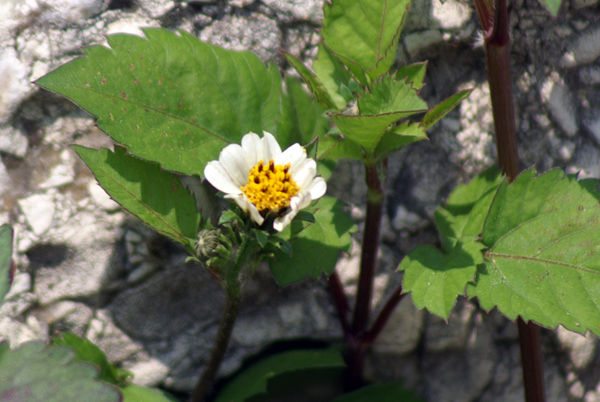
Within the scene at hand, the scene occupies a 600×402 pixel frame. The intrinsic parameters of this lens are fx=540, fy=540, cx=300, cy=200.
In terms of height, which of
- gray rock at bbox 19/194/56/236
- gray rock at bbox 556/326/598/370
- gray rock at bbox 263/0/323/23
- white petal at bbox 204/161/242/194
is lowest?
gray rock at bbox 556/326/598/370

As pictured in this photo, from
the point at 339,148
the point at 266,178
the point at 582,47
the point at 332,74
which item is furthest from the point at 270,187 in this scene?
the point at 582,47

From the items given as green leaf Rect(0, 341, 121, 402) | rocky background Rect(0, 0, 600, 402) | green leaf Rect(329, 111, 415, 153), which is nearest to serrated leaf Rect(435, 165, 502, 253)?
rocky background Rect(0, 0, 600, 402)

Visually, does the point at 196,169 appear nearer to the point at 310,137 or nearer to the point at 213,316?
the point at 310,137

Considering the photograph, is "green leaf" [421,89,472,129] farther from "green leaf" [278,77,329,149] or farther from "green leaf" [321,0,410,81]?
"green leaf" [278,77,329,149]

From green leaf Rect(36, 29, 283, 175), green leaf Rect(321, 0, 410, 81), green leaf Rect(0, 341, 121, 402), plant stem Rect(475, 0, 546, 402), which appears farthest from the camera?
plant stem Rect(475, 0, 546, 402)

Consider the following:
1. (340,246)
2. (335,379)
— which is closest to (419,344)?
(335,379)
